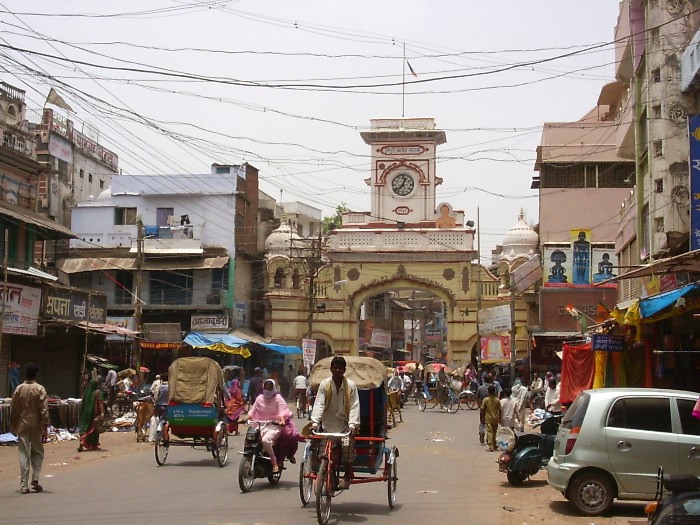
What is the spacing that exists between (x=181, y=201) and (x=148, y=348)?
29.5 feet

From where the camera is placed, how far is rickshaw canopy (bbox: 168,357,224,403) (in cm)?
1566

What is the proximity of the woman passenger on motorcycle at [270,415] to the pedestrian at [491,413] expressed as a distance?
21.4 ft

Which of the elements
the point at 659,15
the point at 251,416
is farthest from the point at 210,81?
the point at 659,15

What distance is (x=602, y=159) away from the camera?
44062mm

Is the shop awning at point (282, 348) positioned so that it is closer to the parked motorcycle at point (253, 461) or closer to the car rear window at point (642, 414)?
the parked motorcycle at point (253, 461)

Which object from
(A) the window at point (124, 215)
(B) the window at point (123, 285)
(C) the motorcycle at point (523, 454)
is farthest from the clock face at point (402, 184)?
(C) the motorcycle at point (523, 454)

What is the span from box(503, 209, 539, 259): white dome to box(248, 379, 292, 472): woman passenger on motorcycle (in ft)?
120

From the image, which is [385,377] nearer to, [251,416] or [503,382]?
[251,416]

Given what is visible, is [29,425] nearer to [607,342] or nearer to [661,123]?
[607,342]

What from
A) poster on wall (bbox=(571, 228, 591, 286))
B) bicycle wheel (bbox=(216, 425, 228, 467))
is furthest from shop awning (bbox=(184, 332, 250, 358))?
bicycle wheel (bbox=(216, 425, 228, 467))

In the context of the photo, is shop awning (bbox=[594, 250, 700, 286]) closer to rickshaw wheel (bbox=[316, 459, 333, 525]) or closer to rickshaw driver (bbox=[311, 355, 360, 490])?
rickshaw driver (bbox=[311, 355, 360, 490])

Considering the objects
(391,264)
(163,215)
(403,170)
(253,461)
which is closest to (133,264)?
(163,215)

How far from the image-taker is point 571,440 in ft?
36.6

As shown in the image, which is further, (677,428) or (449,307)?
(449,307)
